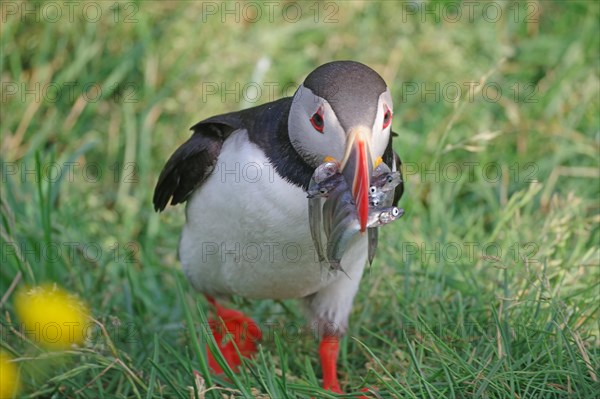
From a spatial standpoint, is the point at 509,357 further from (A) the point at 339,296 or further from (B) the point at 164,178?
(B) the point at 164,178

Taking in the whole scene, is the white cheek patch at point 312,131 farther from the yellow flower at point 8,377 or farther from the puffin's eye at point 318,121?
the yellow flower at point 8,377

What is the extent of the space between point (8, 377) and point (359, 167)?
1628mm

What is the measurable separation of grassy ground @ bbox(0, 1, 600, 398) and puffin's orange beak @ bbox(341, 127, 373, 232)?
0.65m

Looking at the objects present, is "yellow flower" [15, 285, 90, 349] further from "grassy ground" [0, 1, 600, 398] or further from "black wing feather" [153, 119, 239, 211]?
"black wing feather" [153, 119, 239, 211]

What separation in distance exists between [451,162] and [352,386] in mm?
2282

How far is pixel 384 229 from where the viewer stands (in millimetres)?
4848

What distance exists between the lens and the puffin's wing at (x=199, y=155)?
3859 mm

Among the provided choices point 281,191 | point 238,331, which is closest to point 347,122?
point 281,191

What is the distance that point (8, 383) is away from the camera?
3510 mm

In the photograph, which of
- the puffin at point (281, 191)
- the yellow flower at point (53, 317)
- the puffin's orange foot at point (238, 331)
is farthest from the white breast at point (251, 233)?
the yellow flower at point (53, 317)

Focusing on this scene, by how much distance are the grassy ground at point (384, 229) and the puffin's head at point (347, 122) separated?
26.9 inches

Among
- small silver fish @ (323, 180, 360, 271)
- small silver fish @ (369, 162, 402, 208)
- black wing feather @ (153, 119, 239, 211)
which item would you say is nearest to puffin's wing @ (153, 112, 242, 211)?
black wing feather @ (153, 119, 239, 211)

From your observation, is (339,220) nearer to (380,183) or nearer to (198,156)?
(380,183)

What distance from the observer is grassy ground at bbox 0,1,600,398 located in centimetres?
367
